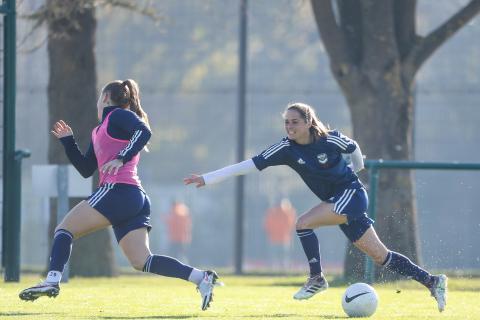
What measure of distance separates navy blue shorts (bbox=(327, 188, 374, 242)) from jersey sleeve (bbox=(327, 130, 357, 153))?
317mm

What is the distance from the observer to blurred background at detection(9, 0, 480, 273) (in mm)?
22969

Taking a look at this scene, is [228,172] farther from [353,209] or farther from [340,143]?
[353,209]

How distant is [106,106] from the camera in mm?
9258

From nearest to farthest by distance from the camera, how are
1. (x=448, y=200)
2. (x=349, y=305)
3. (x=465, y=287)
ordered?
1. (x=349, y=305)
2. (x=465, y=287)
3. (x=448, y=200)

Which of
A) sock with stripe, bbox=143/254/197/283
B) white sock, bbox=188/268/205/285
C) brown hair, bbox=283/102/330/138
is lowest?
white sock, bbox=188/268/205/285

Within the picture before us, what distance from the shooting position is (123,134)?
9133mm

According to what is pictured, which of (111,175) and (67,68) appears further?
(67,68)

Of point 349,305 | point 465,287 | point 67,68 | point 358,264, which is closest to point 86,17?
point 67,68

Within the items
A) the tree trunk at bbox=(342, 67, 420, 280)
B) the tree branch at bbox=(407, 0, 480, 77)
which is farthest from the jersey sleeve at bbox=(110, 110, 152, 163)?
the tree branch at bbox=(407, 0, 480, 77)

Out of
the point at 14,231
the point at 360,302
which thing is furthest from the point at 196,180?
the point at 14,231

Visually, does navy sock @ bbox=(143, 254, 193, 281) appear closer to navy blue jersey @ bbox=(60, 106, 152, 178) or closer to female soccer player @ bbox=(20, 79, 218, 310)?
female soccer player @ bbox=(20, 79, 218, 310)

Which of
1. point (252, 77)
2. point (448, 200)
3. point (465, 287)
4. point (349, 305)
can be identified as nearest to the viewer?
point (349, 305)

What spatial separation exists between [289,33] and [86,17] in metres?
7.72

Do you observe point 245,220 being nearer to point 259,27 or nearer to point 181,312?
point 259,27
